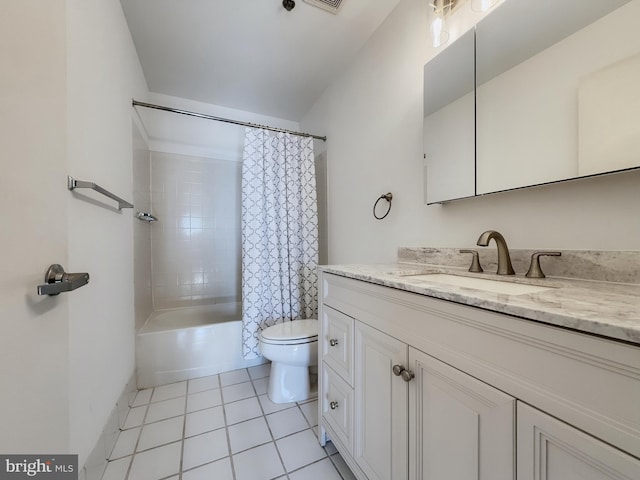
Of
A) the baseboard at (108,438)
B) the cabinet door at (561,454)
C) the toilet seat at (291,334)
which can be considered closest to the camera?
the cabinet door at (561,454)

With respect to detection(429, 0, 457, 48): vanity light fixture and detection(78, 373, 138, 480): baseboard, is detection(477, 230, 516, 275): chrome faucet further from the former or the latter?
detection(78, 373, 138, 480): baseboard

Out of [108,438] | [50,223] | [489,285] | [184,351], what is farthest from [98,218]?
[489,285]

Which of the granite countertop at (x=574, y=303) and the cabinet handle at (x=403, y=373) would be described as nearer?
the granite countertop at (x=574, y=303)

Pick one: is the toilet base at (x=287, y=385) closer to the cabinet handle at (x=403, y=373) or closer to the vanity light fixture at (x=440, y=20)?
the cabinet handle at (x=403, y=373)

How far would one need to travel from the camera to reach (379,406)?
0.84 metres

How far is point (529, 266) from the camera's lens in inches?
34.0

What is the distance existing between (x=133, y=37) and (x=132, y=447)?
244 centimetres

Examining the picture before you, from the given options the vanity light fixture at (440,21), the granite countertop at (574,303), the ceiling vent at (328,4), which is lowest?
the granite countertop at (574,303)

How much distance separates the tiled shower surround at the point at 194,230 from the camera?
8.06 feet

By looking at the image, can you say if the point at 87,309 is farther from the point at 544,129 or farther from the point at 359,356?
the point at 544,129

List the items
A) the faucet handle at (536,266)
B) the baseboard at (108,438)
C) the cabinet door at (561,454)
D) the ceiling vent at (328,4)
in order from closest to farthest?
the cabinet door at (561,454) < the faucet handle at (536,266) < the baseboard at (108,438) < the ceiling vent at (328,4)

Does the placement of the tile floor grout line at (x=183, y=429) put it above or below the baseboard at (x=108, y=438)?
below

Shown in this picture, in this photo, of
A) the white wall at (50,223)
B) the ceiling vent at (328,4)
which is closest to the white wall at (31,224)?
the white wall at (50,223)

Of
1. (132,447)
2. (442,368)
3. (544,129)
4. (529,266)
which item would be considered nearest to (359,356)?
(442,368)
